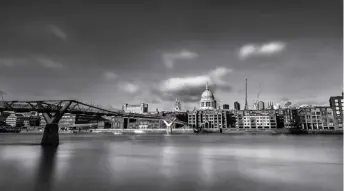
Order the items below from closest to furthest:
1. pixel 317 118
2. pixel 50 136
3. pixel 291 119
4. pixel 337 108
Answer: pixel 50 136
pixel 337 108
pixel 317 118
pixel 291 119

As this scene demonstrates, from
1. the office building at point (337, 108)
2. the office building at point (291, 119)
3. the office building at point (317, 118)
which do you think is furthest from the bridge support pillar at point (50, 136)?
the office building at point (317, 118)

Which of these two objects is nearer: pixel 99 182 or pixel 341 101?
pixel 99 182

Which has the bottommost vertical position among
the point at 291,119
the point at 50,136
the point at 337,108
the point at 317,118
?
the point at 291,119

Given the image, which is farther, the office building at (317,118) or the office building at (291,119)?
the office building at (291,119)

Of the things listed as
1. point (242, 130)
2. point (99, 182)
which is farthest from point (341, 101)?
point (99, 182)

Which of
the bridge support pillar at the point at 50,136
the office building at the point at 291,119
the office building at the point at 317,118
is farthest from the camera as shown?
the office building at the point at 291,119

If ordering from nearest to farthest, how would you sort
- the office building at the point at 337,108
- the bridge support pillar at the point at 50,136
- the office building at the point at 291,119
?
the bridge support pillar at the point at 50,136, the office building at the point at 337,108, the office building at the point at 291,119

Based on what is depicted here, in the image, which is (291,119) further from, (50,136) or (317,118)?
(50,136)

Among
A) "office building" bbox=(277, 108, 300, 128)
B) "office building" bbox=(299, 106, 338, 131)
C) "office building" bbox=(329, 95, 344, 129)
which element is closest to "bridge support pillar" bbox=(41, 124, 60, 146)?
"office building" bbox=(329, 95, 344, 129)

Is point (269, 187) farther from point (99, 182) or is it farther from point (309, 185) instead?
point (99, 182)

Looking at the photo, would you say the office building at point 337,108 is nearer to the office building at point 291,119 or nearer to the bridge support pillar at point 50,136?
the office building at point 291,119

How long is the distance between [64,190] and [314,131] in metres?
181

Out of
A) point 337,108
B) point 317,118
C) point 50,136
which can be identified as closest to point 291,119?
point 317,118

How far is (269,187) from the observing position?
1616 centimetres
